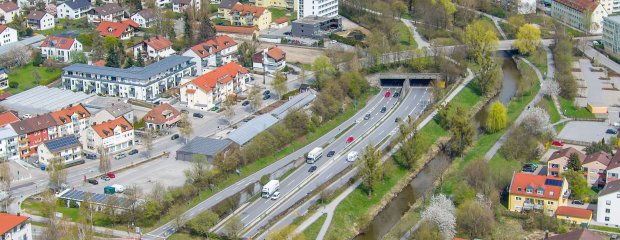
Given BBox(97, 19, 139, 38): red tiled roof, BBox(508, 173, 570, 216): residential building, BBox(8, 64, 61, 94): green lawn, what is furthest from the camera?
BBox(97, 19, 139, 38): red tiled roof

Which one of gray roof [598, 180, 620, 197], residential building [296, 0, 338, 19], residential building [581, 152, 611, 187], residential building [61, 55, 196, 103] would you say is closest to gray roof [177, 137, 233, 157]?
residential building [61, 55, 196, 103]

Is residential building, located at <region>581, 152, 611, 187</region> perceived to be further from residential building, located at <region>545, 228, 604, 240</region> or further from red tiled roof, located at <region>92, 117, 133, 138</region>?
red tiled roof, located at <region>92, 117, 133, 138</region>

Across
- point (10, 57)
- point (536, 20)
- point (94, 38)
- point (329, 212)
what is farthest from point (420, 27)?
point (329, 212)

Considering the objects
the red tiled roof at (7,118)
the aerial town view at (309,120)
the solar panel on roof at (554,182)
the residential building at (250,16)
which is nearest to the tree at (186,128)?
the aerial town view at (309,120)

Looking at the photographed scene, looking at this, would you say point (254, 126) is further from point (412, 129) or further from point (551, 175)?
point (551, 175)

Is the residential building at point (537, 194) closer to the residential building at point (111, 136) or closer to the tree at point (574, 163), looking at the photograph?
the tree at point (574, 163)

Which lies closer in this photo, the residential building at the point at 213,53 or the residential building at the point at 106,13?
the residential building at the point at 213,53

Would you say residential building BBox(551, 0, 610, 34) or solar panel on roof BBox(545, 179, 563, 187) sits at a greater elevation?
solar panel on roof BBox(545, 179, 563, 187)
